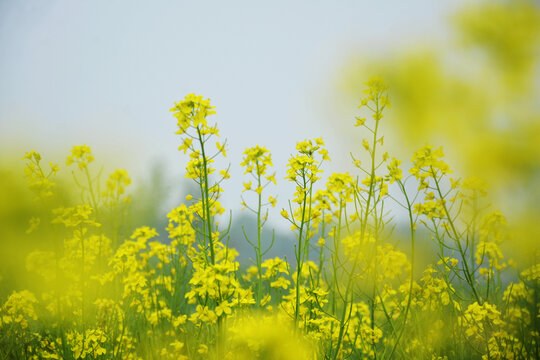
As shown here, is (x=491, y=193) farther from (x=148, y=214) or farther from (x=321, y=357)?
(x=148, y=214)

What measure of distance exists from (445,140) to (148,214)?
1259cm

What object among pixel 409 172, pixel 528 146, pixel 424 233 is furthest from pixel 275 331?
pixel 528 146

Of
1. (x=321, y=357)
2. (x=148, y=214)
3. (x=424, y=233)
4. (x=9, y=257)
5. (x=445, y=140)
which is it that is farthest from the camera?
(x=148, y=214)

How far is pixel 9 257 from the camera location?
4703mm

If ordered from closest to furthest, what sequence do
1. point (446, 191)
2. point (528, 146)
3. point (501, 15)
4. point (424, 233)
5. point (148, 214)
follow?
point (446, 191) → point (424, 233) → point (528, 146) → point (501, 15) → point (148, 214)

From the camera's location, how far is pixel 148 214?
14758 millimetres

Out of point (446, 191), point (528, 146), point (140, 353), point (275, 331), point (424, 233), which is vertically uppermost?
point (528, 146)

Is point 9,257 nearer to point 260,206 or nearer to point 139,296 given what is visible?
point 139,296

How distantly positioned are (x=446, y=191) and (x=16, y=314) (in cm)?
296

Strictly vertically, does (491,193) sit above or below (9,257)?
above

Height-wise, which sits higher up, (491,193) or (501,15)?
Answer: (501,15)

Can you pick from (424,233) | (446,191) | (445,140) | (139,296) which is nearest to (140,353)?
(139,296)

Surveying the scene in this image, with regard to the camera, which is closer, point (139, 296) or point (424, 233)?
point (424, 233)

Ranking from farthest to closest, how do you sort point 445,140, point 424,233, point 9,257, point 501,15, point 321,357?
point 9,257 → point 501,15 → point 445,140 → point 424,233 → point 321,357
